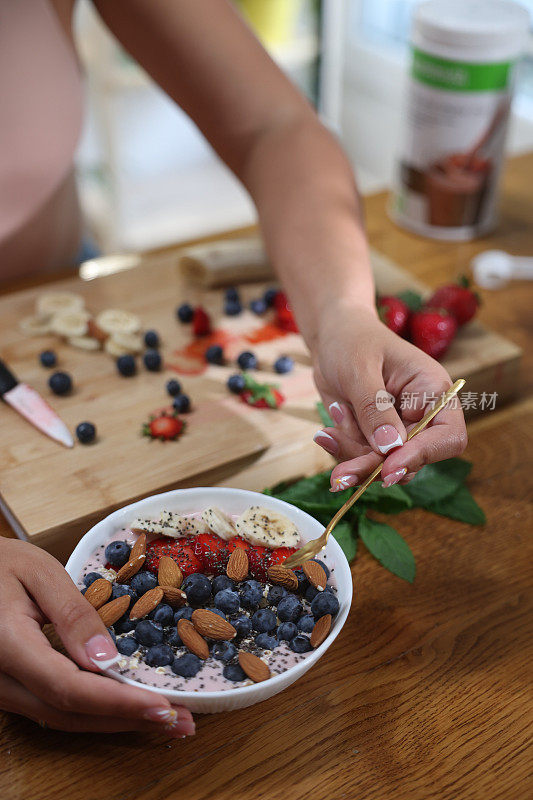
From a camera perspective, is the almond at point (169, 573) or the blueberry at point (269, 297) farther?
the blueberry at point (269, 297)

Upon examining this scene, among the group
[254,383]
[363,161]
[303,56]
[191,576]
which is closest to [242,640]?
[191,576]

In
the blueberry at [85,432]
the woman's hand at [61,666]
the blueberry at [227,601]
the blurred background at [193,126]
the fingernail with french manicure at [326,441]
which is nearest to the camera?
the woman's hand at [61,666]

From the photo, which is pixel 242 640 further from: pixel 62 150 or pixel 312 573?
pixel 62 150

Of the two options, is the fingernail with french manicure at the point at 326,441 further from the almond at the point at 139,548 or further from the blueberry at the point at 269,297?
the blueberry at the point at 269,297

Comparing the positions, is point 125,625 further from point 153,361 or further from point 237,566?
point 153,361

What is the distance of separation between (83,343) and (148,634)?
59 cm

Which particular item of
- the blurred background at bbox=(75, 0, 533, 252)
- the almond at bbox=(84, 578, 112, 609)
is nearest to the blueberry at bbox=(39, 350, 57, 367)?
the almond at bbox=(84, 578, 112, 609)

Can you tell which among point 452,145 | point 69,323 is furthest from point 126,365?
point 452,145

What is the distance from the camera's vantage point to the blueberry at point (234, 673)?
0.66 metres

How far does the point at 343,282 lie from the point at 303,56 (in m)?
2.05

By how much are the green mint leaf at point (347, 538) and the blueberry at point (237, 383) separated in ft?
0.89

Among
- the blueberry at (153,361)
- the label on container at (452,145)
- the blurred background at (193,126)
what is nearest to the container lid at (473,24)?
the label on container at (452,145)

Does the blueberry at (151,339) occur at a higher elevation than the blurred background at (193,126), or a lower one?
higher

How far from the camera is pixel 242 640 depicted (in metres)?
0.71
